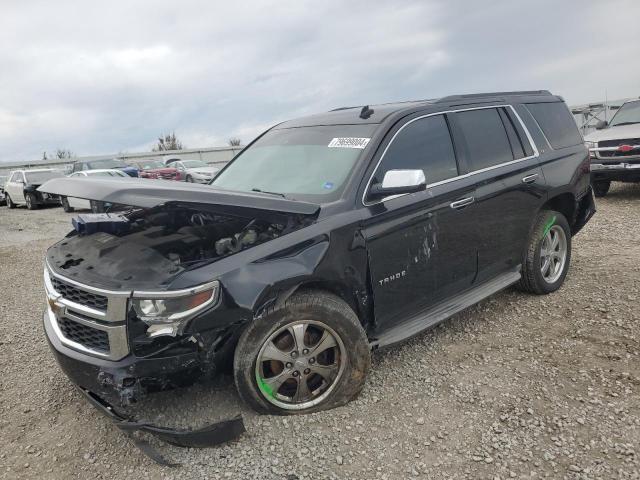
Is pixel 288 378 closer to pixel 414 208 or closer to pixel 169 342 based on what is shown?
pixel 169 342

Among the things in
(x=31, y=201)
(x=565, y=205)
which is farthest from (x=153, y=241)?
(x=31, y=201)

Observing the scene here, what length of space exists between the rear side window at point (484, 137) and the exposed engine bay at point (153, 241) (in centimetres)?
177

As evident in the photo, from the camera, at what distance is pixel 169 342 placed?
2504mm

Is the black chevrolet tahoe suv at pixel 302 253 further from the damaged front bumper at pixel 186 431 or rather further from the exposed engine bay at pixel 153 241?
the damaged front bumper at pixel 186 431

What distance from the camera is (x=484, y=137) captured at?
4.02 metres

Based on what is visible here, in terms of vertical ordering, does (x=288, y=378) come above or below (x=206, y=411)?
above

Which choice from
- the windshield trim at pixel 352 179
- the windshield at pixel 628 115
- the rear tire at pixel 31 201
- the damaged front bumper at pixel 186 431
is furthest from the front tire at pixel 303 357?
the rear tire at pixel 31 201

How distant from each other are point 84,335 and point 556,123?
4.55 m

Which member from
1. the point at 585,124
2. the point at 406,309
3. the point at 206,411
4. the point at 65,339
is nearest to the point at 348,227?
the point at 406,309

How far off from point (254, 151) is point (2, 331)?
3.03 m

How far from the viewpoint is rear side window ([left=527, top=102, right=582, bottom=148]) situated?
4.60 m

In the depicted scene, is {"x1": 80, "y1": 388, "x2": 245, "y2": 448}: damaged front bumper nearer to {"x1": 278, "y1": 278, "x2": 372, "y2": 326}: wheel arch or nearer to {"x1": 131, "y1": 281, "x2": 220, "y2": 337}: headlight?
{"x1": 131, "y1": 281, "x2": 220, "y2": 337}: headlight

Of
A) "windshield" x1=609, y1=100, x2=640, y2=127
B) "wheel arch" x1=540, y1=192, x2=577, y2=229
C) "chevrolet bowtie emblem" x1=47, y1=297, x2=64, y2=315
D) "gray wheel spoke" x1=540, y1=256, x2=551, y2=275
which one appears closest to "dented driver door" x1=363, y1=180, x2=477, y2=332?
"gray wheel spoke" x1=540, y1=256, x2=551, y2=275

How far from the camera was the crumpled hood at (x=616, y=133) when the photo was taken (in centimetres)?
923
